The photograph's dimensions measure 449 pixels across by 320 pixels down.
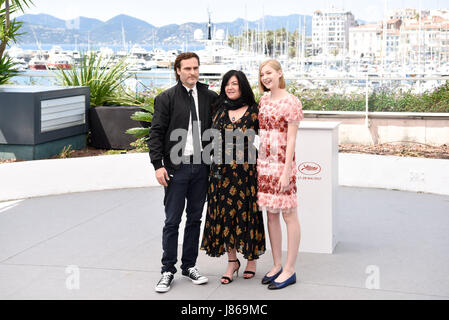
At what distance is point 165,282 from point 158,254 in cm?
108

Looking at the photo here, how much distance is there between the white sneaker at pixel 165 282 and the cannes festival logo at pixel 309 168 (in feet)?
5.36

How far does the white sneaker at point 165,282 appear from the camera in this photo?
4969mm

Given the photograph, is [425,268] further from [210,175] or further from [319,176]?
[210,175]

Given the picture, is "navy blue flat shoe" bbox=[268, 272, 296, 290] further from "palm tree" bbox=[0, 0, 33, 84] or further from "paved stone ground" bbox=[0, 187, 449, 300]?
"palm tree" bbox=[0, 0, 33, 84]

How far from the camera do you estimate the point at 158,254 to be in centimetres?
607

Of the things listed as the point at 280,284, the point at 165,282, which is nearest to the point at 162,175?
the point at 165,282

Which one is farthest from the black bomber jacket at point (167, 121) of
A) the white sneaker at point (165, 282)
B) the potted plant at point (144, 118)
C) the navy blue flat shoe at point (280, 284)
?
the potted plant at point (144, 118)

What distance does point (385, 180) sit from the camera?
9.03m

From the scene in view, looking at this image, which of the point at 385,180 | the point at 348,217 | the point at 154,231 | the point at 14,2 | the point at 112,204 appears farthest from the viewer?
the point at 14,2

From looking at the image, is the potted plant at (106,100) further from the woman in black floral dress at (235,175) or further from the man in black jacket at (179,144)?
the woman in black floral dress at (235,175)

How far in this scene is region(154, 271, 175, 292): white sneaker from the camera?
4.97 meters

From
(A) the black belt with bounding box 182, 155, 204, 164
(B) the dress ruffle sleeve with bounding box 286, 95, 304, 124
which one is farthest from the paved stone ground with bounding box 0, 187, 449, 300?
(B) the dress ruffle sleeve with bounding box 286, 95, 304, 124

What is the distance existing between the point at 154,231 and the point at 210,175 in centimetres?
211
